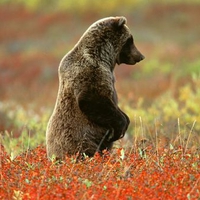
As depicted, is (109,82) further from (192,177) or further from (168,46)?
(168,46)

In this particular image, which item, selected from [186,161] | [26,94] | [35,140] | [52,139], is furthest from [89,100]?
[26,94]

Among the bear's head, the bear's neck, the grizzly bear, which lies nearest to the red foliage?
the grizzly bear

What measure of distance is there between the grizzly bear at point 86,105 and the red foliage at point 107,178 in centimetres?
39

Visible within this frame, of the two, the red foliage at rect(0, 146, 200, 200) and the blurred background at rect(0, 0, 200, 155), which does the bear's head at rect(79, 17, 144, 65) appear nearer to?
the red foliage at rect(0, 146, 200, 200)

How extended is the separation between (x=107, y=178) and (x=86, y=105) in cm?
115

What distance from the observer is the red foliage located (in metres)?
4.91

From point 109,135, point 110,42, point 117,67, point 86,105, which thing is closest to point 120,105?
point 110,42

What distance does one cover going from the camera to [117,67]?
88.6 feet

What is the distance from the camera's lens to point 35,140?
30.3ft

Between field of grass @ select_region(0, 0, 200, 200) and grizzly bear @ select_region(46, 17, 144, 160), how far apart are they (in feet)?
0.76

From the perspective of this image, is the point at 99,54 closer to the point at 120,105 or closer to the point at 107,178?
the point at 107,178

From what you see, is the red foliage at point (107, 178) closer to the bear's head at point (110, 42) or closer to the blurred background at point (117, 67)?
the bear's head at point (110, 42)

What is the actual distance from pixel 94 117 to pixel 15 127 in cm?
588

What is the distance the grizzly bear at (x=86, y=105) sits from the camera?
6.44 m
